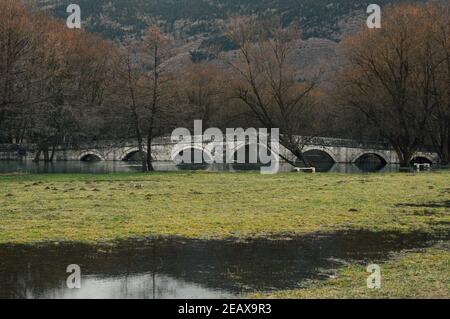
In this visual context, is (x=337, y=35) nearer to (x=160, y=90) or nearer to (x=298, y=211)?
(x=160, y=90)

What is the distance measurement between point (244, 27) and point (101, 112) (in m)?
15.6

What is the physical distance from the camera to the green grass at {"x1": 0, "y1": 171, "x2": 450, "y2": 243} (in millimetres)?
13609

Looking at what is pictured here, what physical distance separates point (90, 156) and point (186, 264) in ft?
216

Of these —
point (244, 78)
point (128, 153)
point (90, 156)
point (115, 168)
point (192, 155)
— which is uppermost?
point (244, 78)

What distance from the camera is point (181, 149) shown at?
69.4 metres

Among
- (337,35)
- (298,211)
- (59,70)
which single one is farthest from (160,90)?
(337,35)

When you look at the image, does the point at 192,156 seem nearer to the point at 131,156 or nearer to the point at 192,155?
the point at 192,155

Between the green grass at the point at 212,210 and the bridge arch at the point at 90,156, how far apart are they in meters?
45.2

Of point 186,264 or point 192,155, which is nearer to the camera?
point 186,264

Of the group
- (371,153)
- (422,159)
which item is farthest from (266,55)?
(371,153)

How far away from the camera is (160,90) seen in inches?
1511

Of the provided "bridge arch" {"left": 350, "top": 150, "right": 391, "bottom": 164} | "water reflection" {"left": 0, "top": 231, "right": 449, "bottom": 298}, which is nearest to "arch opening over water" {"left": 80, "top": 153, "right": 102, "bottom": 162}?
"bridge arch" {"left": 350, "top": 150, "right": 391, "bottom": 164}

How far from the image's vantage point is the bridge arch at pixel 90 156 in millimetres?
70688
